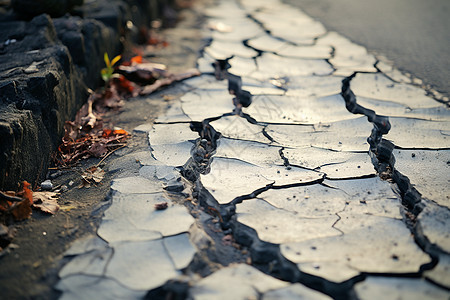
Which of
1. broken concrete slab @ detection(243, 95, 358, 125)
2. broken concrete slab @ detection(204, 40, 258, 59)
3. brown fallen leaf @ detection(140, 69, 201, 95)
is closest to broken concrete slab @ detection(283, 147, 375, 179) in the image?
broken concrete slab @ detection(243, 95, 358, 125)

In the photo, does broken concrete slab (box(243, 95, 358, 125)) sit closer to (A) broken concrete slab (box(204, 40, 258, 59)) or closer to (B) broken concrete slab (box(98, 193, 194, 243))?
(A) broken concrete slab (box(204, 40, 258, 59))

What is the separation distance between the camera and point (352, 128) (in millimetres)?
2156

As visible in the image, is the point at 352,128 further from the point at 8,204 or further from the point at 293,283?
the point at 8,204

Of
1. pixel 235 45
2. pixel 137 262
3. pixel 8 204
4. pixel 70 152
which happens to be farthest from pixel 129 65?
pixel 137 262

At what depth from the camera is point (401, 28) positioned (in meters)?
3.66

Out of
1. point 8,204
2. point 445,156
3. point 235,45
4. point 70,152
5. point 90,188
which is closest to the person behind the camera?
point 8,204

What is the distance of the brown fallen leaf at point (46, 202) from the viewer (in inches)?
64.1

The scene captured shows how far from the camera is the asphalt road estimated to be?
292 cm

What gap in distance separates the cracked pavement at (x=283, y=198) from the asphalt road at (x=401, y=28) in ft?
1.08

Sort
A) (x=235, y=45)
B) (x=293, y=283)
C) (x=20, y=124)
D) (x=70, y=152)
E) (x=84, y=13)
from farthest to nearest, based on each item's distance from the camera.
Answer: (x=235, y=45) < (x=84, y=13) < (x=70, y=152) < (x=20, y=124) < (x=293, y=283)

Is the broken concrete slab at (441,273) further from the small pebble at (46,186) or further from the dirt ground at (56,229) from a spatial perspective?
the small pebble at (46,186)

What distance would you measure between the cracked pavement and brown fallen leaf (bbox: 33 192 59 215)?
9.1 inches

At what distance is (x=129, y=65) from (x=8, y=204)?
66.0 inches

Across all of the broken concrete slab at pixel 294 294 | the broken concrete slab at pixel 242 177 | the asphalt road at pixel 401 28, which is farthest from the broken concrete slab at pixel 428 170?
the asphalt road at pixel 401 28
